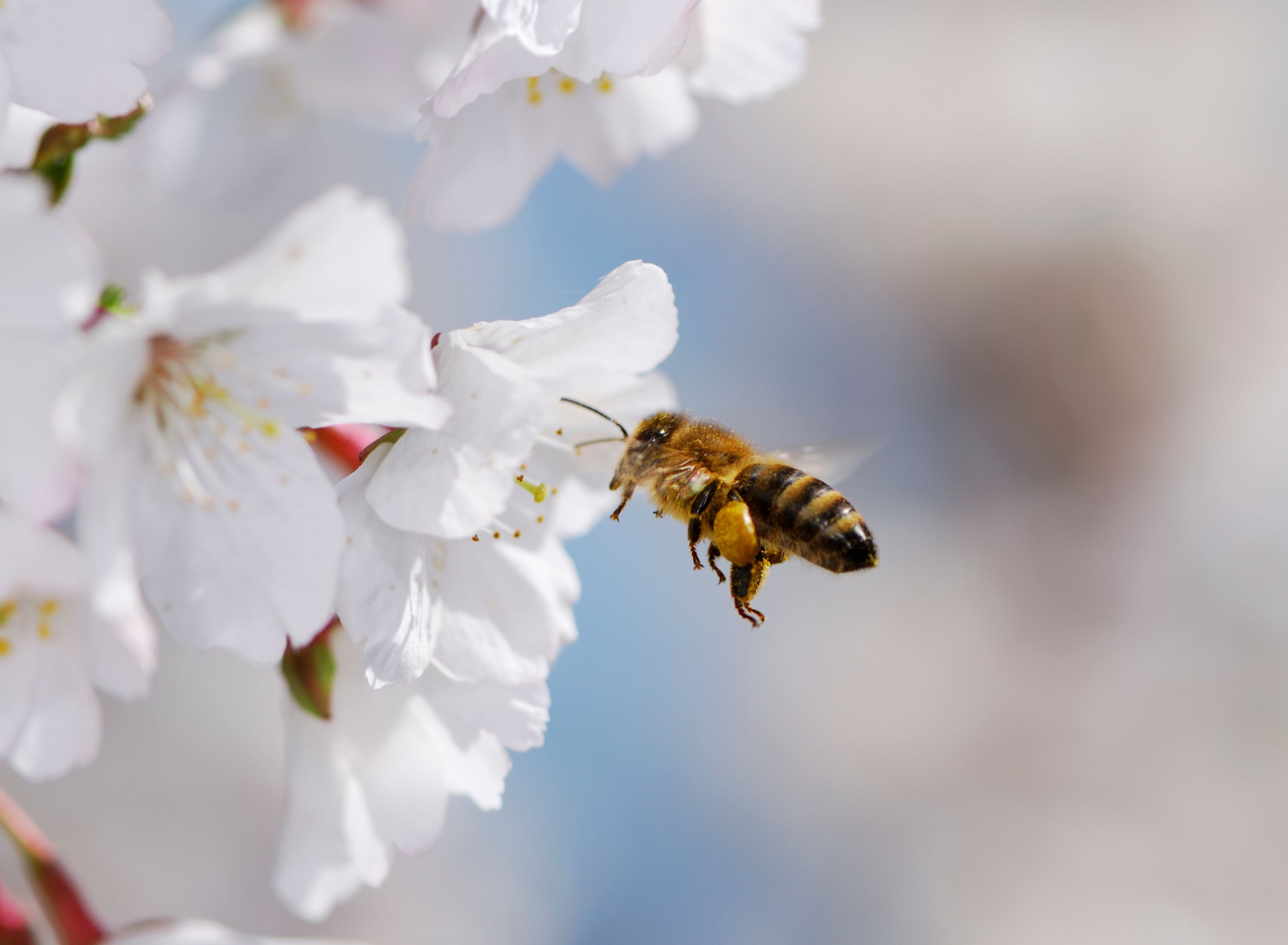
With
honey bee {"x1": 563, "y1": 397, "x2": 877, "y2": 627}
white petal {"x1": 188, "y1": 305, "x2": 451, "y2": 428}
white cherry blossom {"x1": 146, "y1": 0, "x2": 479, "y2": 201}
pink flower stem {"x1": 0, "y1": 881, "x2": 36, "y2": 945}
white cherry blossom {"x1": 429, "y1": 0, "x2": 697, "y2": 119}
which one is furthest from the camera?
white cherry blossom {"x1": 146, "y1": 0, "x2": 479, "y2": 201}

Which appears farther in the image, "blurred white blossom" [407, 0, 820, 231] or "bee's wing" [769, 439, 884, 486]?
"bee's wing" [769, 439, 884, 486]

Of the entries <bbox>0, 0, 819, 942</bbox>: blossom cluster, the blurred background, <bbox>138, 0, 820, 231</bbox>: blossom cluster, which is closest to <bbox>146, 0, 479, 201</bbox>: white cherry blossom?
<bbox>138, 0, 820, 231</bbox>: blossom cluster

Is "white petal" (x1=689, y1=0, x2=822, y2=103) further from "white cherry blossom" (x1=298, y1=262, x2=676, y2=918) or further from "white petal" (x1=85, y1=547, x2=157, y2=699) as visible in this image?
"white petal" (x1=85, y1=547, x2=157, y2=699)

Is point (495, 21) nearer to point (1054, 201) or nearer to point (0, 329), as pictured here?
Result: point (0, 329)

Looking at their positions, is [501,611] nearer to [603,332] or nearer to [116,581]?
[603,332]

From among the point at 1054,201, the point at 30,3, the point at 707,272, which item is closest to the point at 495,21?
the point at 30,3

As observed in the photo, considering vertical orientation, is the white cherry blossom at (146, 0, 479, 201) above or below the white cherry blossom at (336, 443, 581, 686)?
above
